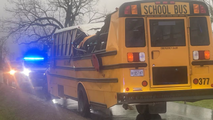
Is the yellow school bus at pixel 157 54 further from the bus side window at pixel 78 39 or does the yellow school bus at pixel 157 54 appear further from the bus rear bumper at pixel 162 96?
the bus side window at pixel 78 39

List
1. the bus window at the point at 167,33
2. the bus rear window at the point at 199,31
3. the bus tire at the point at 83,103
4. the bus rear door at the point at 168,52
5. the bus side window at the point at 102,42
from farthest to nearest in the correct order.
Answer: the bus tire at the point at 83,103 < the bus side window at the point at 102,42 < the bus rear window at the point at 199,31 < the bus window at the point at 167,33 < the bus rear door at the point at 168,52

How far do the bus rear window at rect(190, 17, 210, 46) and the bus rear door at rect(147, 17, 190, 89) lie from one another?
19 centimetres

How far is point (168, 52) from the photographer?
7277 millimetres

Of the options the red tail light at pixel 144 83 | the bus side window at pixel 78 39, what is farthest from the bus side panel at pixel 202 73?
the bus side window at pixel 78 39

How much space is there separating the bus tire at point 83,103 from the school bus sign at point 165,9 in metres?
3.56

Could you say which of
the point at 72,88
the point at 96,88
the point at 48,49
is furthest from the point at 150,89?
the point at 48,49

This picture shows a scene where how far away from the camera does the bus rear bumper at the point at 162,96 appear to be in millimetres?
6980

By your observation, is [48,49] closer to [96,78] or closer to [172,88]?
[96,78]

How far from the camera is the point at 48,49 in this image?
13398mm

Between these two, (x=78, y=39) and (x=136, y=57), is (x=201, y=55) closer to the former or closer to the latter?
(x=136, y=57)

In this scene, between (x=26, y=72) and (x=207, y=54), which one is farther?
(x=26, y=72)

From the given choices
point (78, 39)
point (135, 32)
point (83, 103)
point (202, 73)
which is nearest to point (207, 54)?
point (202, 73)

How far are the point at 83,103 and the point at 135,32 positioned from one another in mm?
3580

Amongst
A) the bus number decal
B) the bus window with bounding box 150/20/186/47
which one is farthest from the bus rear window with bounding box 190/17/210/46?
the bus number decal
